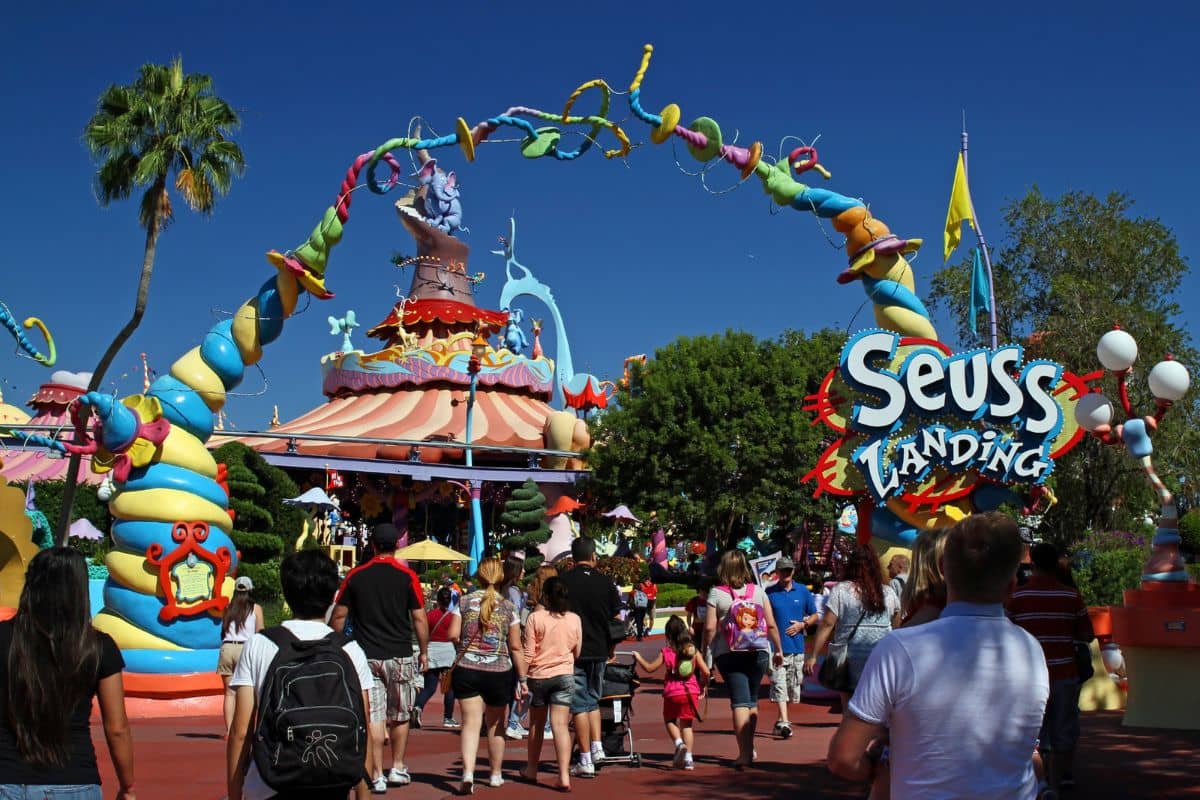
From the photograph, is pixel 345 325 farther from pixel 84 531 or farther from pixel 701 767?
pixel 701 767

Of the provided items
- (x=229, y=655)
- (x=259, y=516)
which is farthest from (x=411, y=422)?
(x=229, y=655)

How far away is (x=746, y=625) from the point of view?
8.62 meters

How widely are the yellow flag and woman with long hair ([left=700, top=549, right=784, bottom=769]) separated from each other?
9.64 meters

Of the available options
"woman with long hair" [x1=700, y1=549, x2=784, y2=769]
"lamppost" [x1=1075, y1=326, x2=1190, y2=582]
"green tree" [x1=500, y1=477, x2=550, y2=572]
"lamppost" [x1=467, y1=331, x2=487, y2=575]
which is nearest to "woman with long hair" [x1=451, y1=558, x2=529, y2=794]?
"woman with long hair" [x1=700, y1=549, x2=784, y2=769]

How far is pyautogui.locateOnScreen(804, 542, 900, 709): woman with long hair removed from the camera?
6738 mm

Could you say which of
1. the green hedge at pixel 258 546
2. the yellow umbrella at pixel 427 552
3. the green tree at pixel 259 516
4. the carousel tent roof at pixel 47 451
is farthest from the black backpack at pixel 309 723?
the carousel tent roof at pixel 47 451

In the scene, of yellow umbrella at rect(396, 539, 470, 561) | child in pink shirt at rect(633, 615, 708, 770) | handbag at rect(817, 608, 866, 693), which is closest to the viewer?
handbag at rect(817, 608, 866, 693)

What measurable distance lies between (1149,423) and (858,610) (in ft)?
22.9

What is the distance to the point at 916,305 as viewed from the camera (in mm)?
15016

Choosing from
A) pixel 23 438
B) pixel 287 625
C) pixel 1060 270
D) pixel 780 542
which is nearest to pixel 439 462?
pixel 780 542

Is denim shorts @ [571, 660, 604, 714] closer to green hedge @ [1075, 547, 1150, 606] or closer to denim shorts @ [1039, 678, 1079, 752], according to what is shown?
denim shorts @ [1039, 678, 1079, 752]

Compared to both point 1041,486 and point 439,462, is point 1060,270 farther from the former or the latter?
point 439,462

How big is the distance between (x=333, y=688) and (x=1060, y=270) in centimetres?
2837

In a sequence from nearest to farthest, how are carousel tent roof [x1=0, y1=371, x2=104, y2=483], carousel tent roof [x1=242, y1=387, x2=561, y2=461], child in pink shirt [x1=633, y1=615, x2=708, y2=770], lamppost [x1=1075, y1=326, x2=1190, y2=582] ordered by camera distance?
child in pink shirt [x1=633, y1=615, x2=708, y2=770]
lamppost [x1=1075, y1=326, x2=1190, y2=582]
carousel tent roof [x1=242, y1=387, x2=561, y2=461]
carousel tent roof [x1=0, y1=371, x2=104, y2=483]
